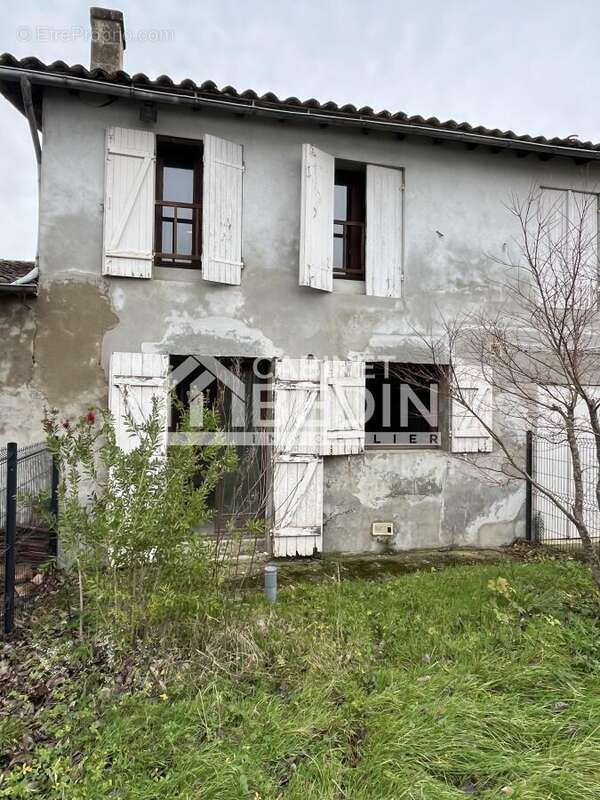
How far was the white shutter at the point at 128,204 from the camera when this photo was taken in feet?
16.8

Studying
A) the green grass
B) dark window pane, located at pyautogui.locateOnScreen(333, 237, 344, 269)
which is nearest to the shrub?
the green grass

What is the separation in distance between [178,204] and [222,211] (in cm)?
61

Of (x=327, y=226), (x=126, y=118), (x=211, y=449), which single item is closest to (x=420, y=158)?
(x=327, y=226)

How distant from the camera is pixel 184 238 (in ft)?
18.6

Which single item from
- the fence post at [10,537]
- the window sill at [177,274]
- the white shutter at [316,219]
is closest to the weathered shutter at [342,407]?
the white shutter at [316,219]

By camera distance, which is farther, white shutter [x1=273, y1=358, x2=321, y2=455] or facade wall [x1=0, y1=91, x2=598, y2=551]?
white shutter [x1=273, y1=358, x2=321, y2=455]

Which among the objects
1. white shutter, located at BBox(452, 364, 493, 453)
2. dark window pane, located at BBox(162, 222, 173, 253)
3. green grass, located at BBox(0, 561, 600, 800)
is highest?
dark window pane, located at BBox(162, 222, 173, 253)

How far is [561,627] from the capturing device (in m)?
3.41

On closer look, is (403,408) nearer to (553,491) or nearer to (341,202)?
(553,491)

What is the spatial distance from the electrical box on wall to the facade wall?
9 cm

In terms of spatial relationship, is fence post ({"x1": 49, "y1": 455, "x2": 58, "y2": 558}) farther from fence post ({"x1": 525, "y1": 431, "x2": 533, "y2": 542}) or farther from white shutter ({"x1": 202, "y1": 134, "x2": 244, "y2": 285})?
fence post ({"x1": 525, "y1": 431, "x2": 533, "y2": 542})

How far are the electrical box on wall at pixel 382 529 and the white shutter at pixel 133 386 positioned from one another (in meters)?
2.80

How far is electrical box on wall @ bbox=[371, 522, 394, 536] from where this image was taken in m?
5.88

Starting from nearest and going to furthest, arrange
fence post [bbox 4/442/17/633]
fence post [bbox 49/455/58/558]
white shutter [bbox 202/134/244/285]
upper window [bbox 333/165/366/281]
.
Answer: fence post [bbox 4/442/17/633]
fence post [bbox 49/455/58/558]
white shutter [bbox 202/134/244/285]
upper window [bbox 333/165/366/281]
